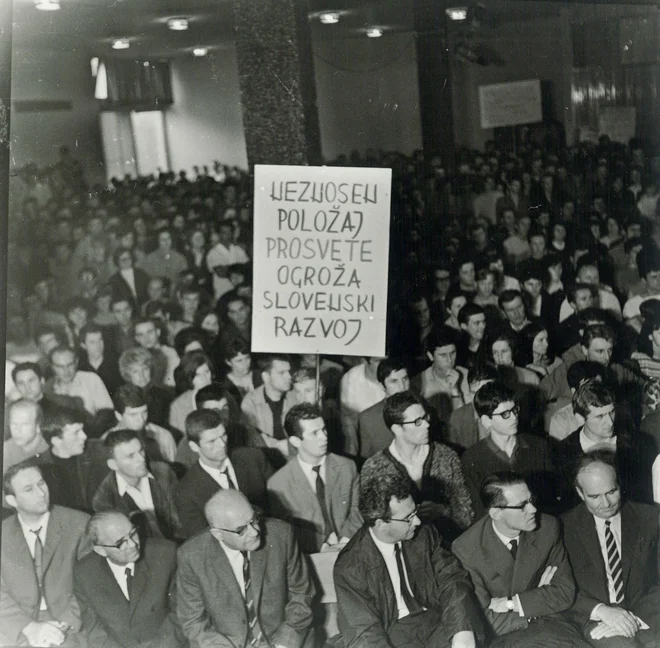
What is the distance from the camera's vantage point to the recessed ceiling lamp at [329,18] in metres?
2.64

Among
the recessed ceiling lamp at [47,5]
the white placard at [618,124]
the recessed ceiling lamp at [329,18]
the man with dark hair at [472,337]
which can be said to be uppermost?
the recessed ceiling lamp at [47,5]

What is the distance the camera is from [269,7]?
2.59 m

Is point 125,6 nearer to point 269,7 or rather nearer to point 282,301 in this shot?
point 269,7

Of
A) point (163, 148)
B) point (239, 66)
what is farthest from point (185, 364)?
point (239, 66)

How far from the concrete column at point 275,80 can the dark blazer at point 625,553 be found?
1.36m

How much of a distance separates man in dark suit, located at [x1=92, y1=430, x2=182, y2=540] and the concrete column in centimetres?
96

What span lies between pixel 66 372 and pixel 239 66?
3.76 feet

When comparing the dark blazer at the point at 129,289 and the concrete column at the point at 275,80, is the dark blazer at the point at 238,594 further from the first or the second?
the concrete column at the point at 275,80

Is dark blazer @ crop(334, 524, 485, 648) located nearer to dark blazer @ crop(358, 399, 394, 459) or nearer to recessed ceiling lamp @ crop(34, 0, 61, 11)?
dark blazer @ crop(358, 399, 394, 459)

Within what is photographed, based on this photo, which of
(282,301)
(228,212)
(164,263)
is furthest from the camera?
(164,263)

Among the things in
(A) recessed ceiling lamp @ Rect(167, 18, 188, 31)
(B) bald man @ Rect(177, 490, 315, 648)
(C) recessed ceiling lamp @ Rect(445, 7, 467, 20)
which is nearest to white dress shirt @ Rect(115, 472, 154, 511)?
(B) bald man @ Rect(177, 490, 315, 648)

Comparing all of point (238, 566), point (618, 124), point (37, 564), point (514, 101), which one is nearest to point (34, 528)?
point (37, 564)

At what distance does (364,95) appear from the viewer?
269cm

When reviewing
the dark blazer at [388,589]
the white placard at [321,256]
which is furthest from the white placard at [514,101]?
the dark blazer at [388,589]
